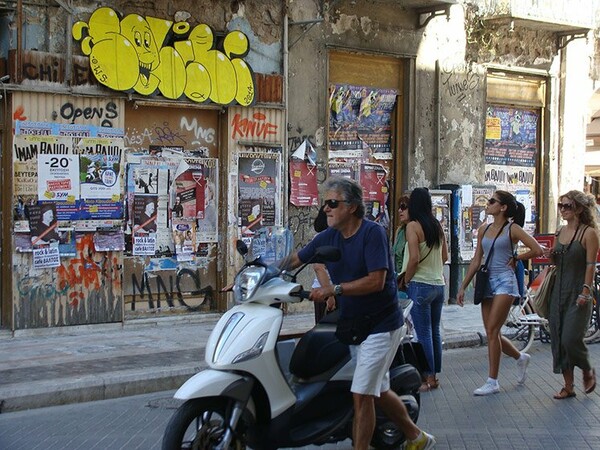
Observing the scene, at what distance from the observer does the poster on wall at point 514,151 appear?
16906mm

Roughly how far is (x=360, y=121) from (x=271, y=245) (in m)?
8.85

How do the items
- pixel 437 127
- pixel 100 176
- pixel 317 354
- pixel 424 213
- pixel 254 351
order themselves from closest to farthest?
pixel 254 351 < pixel 317 354 < pixel 424 213 < pixel 100 176 < pixel 437 127

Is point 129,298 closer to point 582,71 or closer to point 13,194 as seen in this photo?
point 13,194

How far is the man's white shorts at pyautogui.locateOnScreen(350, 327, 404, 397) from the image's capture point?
224 inches

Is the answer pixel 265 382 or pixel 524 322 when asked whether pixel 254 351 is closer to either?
pixel 265 382

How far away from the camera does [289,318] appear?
13320 millimetres

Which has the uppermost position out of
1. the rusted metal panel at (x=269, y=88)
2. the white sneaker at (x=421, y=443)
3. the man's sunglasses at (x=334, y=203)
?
the rusted metal panel at (x=269, y=88)

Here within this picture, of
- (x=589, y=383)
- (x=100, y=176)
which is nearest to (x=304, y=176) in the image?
(x=100, y=176)

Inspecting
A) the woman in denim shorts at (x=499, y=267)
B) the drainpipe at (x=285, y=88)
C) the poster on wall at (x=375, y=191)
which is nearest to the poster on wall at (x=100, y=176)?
the drainpipe at (x=285, y=88)

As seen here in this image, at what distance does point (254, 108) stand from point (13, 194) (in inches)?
142

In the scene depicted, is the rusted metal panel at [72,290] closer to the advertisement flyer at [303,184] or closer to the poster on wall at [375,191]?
the advertisement flyer at [303,184]

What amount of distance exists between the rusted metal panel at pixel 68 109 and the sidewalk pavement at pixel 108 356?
2487 mm

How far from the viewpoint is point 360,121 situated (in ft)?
48.9

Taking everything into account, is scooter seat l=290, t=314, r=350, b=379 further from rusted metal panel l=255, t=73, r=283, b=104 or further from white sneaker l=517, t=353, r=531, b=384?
rusted metal panel l=255, t=73, r=283, b=104
